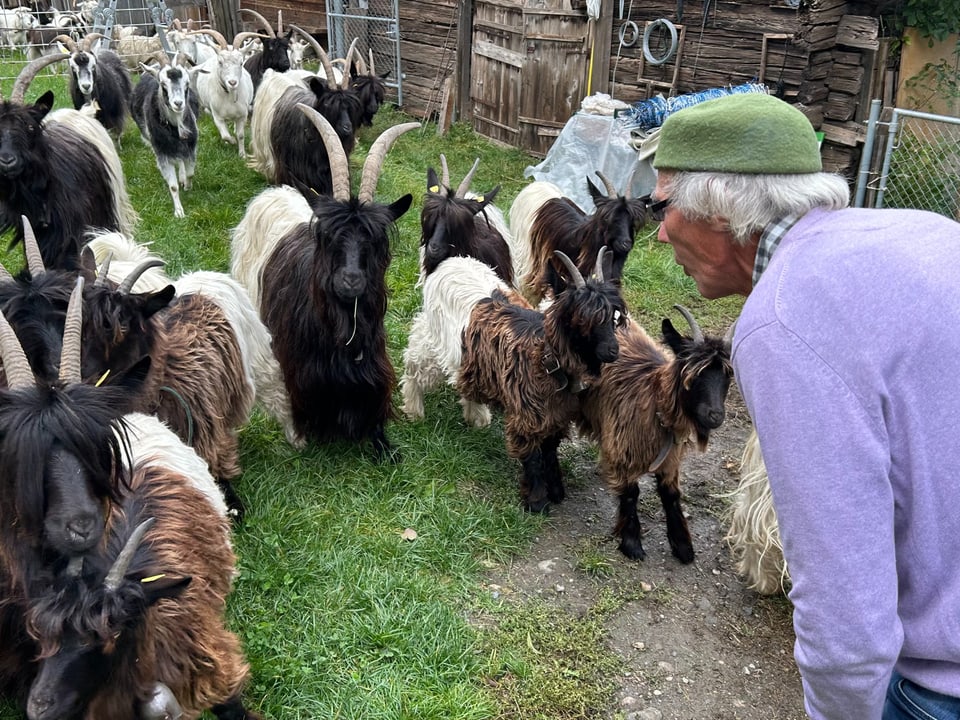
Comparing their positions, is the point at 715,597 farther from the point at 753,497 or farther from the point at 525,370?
the point at 525,370

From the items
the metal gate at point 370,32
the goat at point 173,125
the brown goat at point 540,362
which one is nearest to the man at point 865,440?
the brown goat at point 540,362

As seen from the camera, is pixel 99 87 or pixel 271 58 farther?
pixel 271 58

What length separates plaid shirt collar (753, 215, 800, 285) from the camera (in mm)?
1658

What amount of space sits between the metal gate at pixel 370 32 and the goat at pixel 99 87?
452 centimetres

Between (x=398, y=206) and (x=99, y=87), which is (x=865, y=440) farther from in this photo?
(x=99, y=87)

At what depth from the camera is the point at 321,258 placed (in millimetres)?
4578

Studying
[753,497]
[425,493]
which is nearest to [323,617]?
[425,493]

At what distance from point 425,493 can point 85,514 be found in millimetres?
2643

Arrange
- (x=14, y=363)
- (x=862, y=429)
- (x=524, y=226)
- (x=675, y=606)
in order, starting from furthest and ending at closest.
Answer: (x=524, y=226) < (x=675, y=606) < (x=14, y=363) < (x=862, y=429)

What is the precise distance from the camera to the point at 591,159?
32.2 feet

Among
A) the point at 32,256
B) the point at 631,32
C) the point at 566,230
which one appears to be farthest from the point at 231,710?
the point at 631,32

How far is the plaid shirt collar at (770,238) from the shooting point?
1658 mm

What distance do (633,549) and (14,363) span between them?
3.24 meters

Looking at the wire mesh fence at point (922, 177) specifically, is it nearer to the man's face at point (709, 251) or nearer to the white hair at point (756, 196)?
the man's face at point (709, 251)
